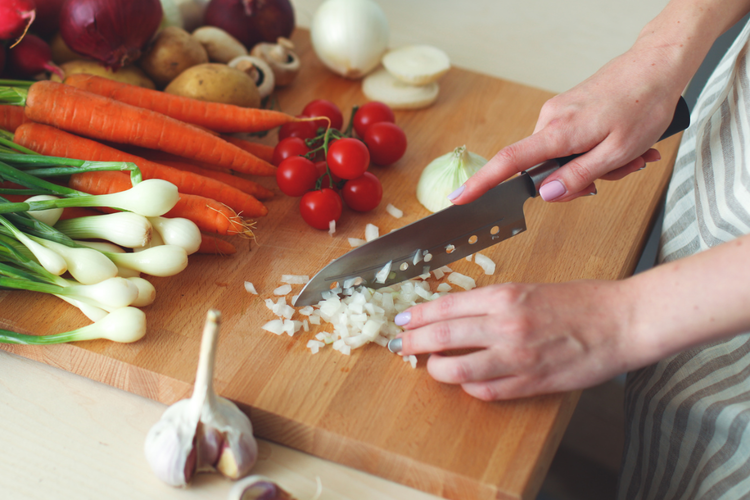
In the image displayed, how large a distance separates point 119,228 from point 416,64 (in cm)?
94

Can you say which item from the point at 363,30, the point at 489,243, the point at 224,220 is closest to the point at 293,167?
the point at 224,220

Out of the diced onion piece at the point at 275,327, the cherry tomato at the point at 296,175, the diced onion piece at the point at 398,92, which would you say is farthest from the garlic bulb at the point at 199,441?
the diced onion piece at the point at 398,92

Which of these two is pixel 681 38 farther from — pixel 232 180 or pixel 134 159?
pixel 134 159

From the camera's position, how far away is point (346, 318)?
41.0 inches

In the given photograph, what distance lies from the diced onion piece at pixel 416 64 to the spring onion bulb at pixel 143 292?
92 cm

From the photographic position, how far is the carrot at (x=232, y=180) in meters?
1.33

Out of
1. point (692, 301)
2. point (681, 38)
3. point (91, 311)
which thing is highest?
point (681, 38)

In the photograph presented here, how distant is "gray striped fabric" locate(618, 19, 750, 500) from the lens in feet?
3.21

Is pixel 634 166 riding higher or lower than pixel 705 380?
higher

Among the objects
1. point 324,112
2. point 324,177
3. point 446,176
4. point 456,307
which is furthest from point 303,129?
point 456,307

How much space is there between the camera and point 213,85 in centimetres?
144

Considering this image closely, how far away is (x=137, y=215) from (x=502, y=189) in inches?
26.5

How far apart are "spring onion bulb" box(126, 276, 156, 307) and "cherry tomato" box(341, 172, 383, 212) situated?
1.49 feet

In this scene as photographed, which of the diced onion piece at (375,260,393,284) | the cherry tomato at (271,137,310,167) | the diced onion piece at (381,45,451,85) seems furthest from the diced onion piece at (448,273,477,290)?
the diced onion piece at (381,45,451,85)
